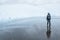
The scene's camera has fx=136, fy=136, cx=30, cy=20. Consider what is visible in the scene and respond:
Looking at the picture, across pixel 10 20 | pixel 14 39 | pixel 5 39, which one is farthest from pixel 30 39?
pixel 10 20

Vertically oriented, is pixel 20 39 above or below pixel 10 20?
below

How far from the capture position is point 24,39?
7.60 meters

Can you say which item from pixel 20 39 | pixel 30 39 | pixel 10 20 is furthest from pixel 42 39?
pixel 10 20

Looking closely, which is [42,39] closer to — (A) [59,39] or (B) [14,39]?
(A) [59,39]

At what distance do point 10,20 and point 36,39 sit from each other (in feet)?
28.5

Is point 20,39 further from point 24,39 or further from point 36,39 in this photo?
point 36,39

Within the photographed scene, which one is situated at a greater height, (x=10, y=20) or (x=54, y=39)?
(x=10, y=20)

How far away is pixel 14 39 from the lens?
7.56m

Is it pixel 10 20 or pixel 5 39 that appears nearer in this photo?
pixel 5 39

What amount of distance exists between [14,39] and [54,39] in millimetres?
2193

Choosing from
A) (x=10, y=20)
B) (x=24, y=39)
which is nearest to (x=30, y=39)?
(x=24, y=39)

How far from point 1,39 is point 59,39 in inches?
126

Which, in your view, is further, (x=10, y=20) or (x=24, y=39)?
(x=10, y=20)

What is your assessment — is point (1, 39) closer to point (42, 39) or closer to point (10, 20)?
point (42, 39)
